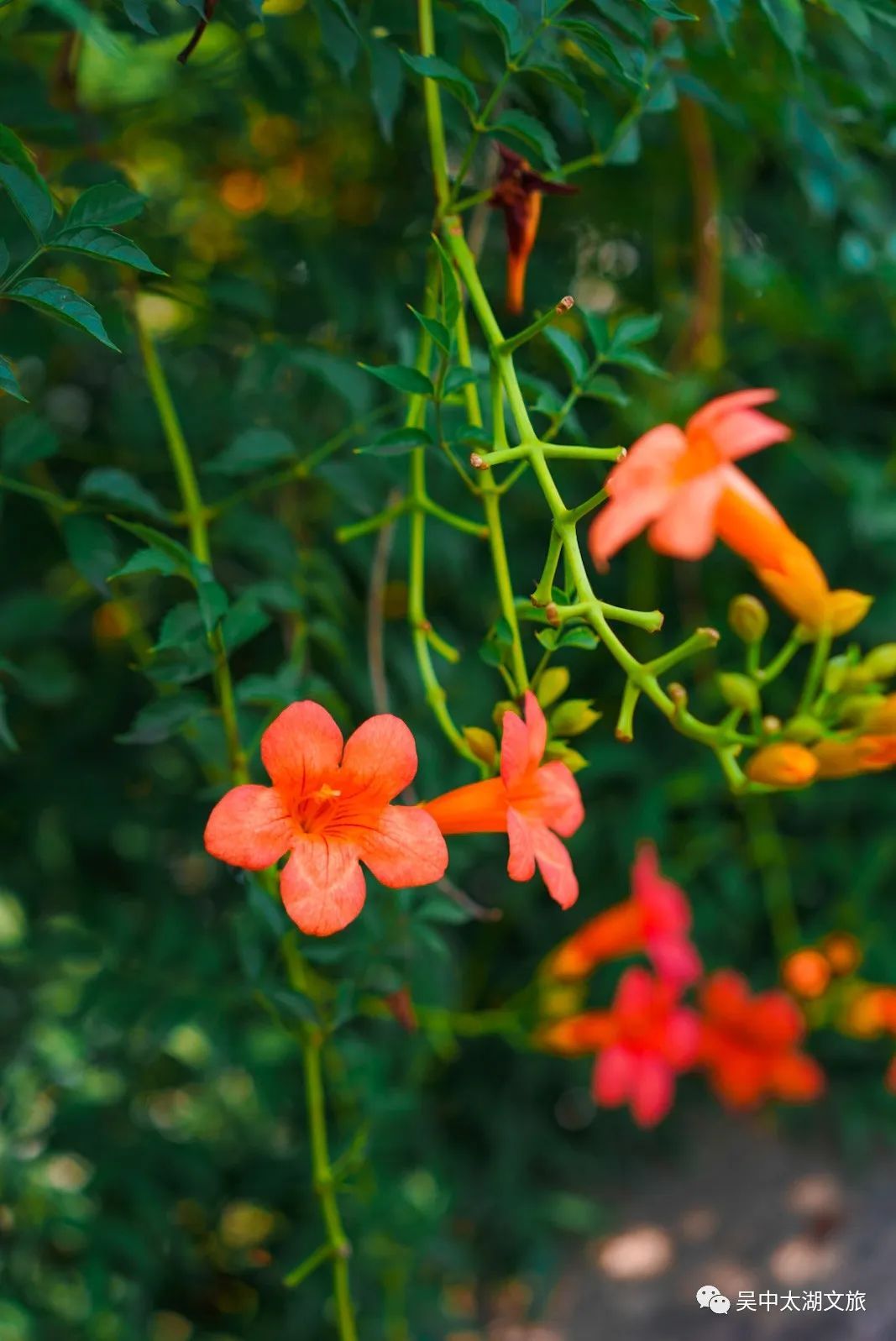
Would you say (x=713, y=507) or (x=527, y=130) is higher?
(x=527, y=130)

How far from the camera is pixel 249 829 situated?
90 cm

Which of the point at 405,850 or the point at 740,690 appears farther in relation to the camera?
the point at 740,690

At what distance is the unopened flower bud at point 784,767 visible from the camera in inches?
42.0

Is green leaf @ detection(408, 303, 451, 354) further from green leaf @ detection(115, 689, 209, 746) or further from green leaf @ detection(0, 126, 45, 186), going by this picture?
green leaf @ detection(115, 689, 209, 746)

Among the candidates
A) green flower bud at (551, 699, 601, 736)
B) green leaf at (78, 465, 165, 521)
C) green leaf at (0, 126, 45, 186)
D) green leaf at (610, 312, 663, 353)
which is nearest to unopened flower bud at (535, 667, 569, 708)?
→ green flower bud at (551, 699, 601, 736)

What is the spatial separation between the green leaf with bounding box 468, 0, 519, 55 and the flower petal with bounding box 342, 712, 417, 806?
0.60m

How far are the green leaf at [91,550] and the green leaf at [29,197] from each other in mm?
417

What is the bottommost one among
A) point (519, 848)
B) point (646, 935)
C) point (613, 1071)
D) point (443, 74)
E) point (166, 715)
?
point (613, 1071)

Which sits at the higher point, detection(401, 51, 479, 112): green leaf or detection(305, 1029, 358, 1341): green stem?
detection(401, 51, 479, 112): green leaf

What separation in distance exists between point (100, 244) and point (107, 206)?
1.9 inches

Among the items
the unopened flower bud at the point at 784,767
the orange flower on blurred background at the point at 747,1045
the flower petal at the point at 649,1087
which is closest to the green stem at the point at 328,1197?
the unopened flower bud at the point at 784,767

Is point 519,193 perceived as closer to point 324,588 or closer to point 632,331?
point 632,331

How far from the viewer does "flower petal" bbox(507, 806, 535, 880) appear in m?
0.88

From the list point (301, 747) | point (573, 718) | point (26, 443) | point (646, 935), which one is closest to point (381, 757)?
point (301, 747)
